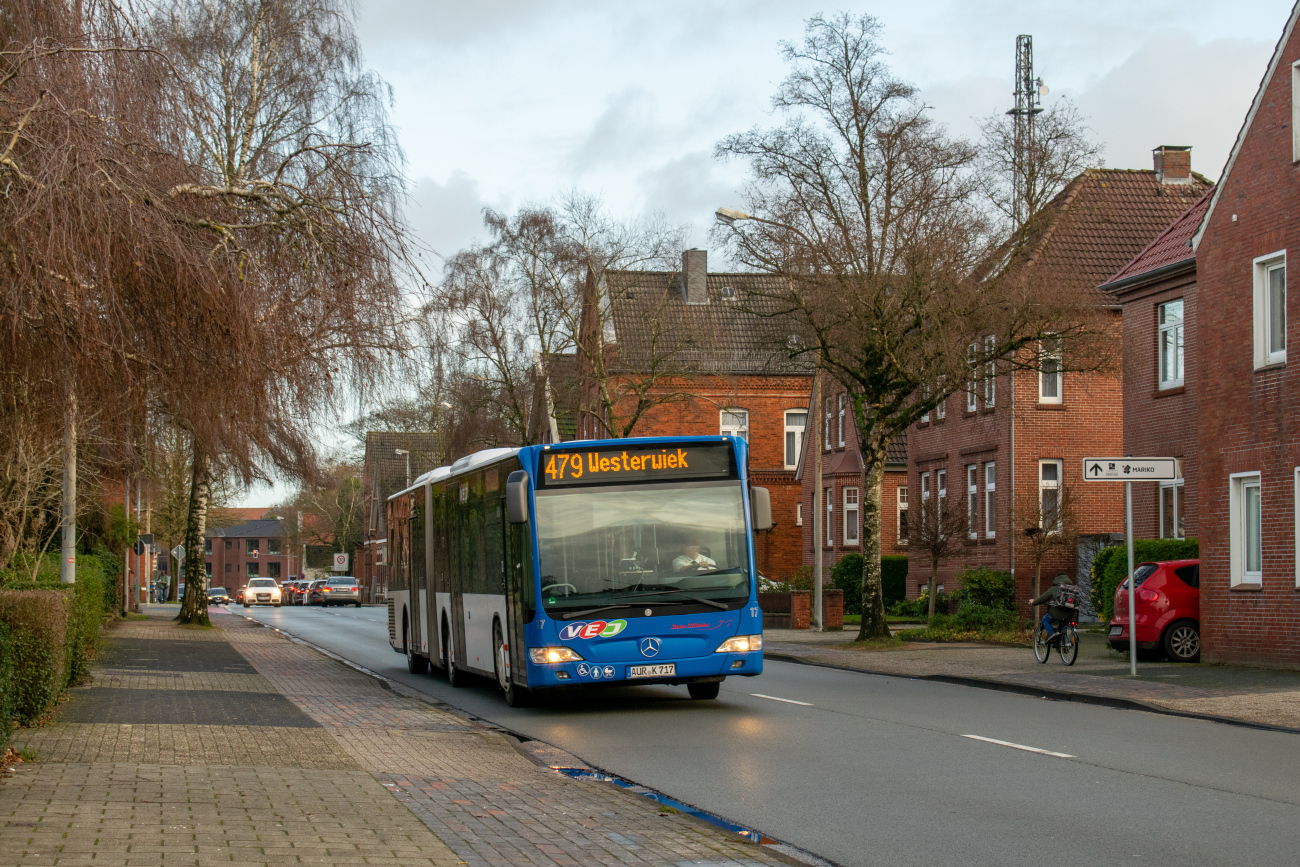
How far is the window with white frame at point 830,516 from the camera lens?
50906 millimetres

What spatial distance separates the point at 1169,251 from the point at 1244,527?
8.63 meters

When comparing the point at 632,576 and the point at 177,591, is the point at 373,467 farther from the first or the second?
the point at 632,576

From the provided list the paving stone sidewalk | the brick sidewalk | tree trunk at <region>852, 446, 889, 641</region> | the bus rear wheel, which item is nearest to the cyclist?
the paving stone sidewalk

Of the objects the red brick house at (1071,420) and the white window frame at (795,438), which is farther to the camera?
the white window frame at (795,438)

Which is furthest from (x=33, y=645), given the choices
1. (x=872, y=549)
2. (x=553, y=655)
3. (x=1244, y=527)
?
(x=872, y=549)

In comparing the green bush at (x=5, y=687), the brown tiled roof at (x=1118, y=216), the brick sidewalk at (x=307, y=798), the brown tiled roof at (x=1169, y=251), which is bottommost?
the brick sidewalk at (x=307, y=798)

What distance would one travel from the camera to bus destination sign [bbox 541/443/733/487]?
15.4 m

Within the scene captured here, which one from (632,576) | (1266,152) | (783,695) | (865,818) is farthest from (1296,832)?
(1266,152)

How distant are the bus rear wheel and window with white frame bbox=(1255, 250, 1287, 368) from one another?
9.67 meters

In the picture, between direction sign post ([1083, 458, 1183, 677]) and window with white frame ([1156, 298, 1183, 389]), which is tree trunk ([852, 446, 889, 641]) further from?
direction sign post ([1083, 458, 1183, 677])

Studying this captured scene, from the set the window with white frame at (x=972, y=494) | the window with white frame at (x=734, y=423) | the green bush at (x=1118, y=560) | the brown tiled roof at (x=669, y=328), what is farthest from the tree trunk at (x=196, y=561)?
the window with white frame at (x=734, y=423)

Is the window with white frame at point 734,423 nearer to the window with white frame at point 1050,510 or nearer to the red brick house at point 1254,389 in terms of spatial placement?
the window with white frame at point 1050,510

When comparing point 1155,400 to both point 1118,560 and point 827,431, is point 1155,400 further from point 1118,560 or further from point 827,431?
point 827,431

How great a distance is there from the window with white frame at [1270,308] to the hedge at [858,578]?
23317 millimetres
